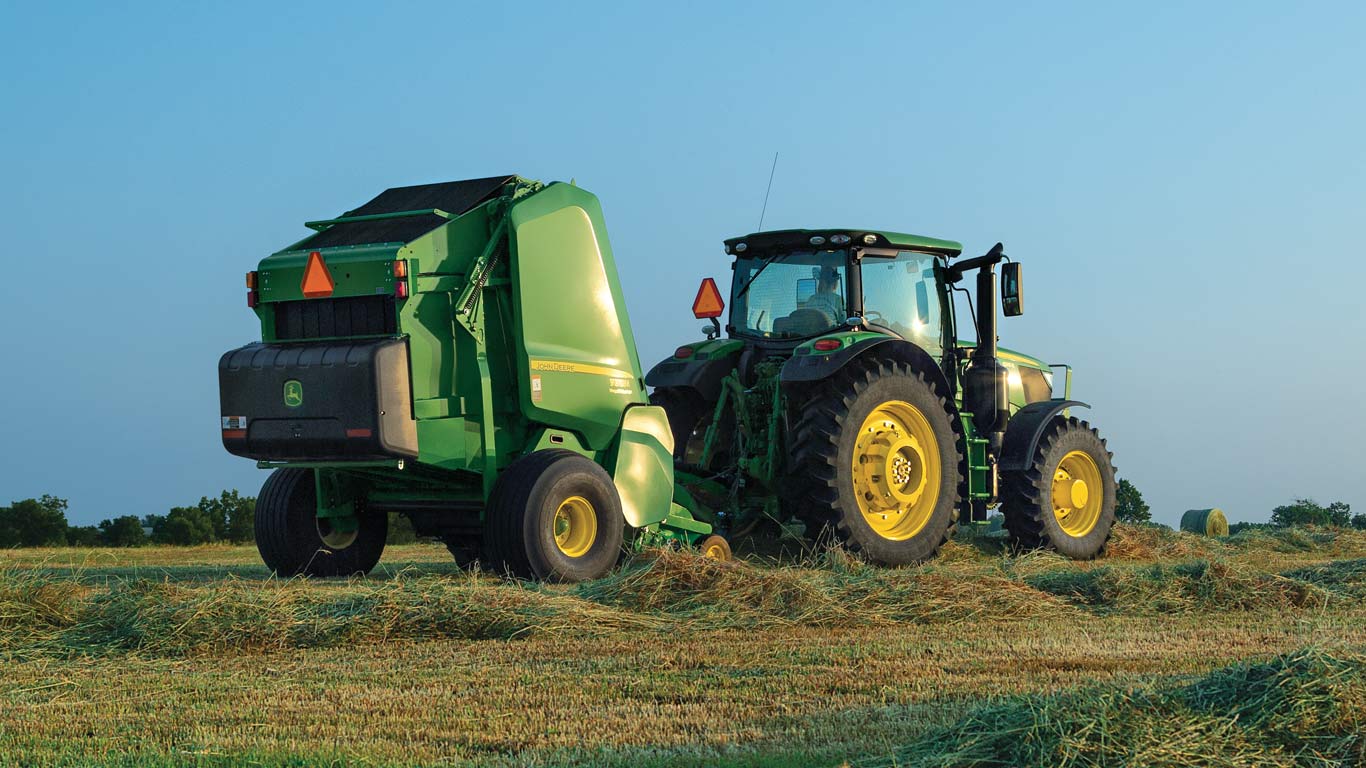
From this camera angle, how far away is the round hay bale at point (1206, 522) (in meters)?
15.4

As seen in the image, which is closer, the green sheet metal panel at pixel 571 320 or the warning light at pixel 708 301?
the green sheet metal panel at pixel 571 320

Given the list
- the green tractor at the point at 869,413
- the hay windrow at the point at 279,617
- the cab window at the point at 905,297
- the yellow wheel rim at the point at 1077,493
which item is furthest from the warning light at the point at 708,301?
the hay windrow at the point at 279,617

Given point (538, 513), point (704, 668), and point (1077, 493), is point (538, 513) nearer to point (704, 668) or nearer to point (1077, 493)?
point (704, 668)

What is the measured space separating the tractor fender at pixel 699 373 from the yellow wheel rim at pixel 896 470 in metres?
1.31

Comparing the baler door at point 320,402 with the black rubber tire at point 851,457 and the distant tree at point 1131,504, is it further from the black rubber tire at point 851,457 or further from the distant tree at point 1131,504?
the distant tree at point 1131,504

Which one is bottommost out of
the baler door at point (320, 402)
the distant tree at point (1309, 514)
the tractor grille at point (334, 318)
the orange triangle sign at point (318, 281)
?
the distant tree at point (1309, 514)

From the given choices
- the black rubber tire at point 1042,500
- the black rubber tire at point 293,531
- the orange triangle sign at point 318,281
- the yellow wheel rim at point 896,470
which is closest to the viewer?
the orange triangle sign at point 318,281

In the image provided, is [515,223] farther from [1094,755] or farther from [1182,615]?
Result: [1094,755]

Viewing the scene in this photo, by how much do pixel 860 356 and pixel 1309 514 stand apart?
9140mm

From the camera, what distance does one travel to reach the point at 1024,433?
11.2 meters

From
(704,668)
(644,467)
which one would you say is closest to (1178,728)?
(704,668)

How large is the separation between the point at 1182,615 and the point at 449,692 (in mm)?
4250

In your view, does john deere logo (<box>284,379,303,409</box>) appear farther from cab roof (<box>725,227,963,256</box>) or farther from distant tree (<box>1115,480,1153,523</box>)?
distant tree (<box>1115,480,1153,523</box>)

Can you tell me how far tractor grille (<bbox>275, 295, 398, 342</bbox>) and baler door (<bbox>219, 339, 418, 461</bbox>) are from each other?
0.17 metres
